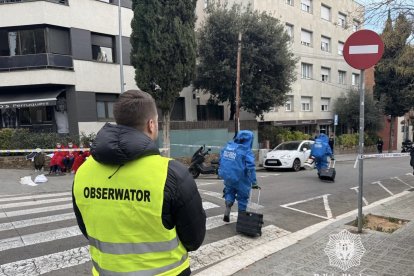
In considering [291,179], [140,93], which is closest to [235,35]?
[291,179]

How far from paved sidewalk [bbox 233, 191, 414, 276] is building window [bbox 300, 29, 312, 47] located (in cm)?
2727

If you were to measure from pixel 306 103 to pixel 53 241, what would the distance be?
2903 centimetres

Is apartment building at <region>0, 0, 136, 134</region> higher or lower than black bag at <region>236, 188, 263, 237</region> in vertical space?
higher

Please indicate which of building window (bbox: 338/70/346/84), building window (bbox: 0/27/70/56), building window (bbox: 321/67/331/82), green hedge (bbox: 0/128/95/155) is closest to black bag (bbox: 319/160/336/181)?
green hedge (bbox: 0/128/95/155)

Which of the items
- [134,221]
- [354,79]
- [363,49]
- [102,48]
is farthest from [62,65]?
[354,79]

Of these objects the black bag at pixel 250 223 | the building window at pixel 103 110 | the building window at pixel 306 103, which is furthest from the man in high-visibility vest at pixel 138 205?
the building window at pixel 306 103

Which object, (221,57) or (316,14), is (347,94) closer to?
(316,14)

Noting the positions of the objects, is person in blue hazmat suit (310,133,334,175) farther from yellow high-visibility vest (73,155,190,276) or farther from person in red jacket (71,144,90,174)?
yellow high-visibility vest (73,155,190,276)

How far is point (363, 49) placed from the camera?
566 centimetres

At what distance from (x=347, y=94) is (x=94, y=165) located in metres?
36.0

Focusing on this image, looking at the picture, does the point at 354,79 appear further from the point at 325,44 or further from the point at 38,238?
the point at 38,238

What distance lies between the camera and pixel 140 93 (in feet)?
6.68

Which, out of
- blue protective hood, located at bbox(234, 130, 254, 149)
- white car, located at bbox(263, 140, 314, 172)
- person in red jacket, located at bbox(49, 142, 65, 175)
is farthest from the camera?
white car, located at bbox(263, 140, 314, 172)

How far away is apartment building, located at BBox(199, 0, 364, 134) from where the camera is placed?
95.0 feet
